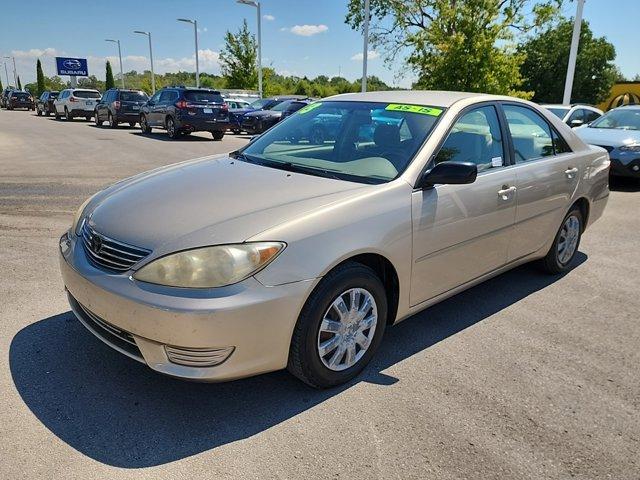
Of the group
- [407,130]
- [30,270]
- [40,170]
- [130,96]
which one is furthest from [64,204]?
[130,96]

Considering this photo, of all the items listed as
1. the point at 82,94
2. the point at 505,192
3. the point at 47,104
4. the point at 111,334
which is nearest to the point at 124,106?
the point at 82,94

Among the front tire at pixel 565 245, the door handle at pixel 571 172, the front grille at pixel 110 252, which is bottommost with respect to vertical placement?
the front tire at pixel 565 245

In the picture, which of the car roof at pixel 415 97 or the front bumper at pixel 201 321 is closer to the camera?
the front bumper at pixel 201 321

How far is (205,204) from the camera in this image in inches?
113

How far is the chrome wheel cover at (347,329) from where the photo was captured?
281 centimetres

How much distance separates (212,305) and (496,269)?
8.02 feet

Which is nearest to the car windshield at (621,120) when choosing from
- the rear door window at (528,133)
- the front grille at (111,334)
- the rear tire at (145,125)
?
the rear door window at (528,133)

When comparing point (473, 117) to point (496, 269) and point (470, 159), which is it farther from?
point (496, 269)

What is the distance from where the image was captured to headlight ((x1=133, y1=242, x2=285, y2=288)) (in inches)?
95.8

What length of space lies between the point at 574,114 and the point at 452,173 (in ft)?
37.0

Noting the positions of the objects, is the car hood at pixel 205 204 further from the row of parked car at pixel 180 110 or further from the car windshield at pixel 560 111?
the row of parked car at pixel 180 110

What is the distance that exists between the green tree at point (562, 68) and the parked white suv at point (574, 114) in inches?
1268

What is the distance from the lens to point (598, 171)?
16.6 ft

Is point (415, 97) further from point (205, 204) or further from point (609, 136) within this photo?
point (609, 136)
